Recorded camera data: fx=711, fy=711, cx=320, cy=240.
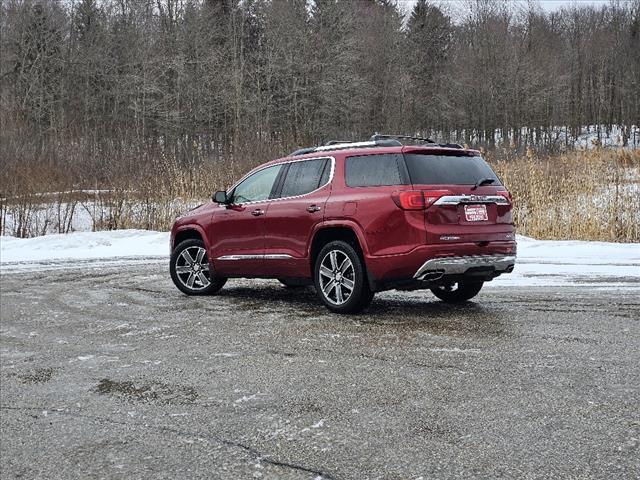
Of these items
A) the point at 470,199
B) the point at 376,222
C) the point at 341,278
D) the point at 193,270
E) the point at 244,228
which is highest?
the point at 470,199

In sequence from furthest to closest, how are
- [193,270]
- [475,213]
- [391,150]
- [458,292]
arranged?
[193,270]
[458,292]
[391,150]
[475,213]

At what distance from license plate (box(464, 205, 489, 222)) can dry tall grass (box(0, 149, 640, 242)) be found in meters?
9.32

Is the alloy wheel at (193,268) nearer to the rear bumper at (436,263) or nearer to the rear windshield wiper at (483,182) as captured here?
the rear bumper at (436,263)

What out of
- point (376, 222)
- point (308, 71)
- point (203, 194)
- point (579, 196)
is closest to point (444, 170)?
point (376, 222)

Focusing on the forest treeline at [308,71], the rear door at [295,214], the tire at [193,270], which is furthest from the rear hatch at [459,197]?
the forest treeline at [308,71]

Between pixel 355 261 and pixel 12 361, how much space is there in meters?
3.46

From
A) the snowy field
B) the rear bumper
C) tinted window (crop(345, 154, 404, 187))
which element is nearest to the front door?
tinted window (crop(345, 154, 404, 187))

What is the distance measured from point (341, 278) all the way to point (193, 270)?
9.60 feet

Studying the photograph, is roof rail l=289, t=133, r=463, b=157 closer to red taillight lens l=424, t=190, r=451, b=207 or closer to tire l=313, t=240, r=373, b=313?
red taillight lens l=424, t=190, r=451, b=207

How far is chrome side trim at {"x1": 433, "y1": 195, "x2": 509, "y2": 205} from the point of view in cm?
721

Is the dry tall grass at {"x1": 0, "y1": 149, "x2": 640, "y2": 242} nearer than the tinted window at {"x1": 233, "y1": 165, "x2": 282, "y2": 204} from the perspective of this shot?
No

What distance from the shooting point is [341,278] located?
25.6ft

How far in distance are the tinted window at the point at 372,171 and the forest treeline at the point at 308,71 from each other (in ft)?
90.6

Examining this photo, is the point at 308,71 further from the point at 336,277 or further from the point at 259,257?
the point at 336,277
